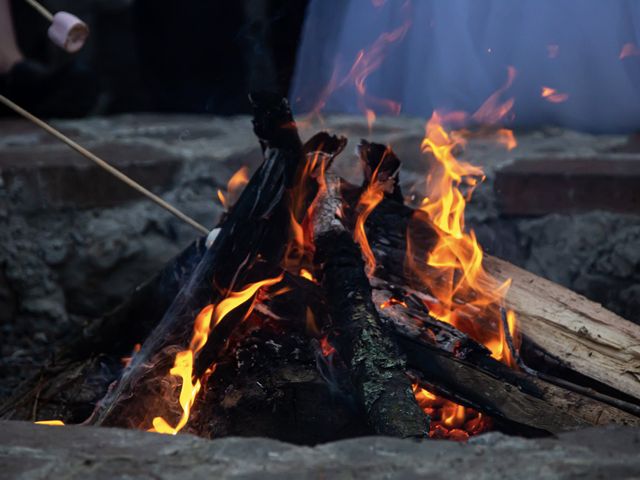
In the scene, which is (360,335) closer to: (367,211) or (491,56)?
(367,211)

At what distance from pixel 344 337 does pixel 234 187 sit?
1.50 m

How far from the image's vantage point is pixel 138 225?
148 inches

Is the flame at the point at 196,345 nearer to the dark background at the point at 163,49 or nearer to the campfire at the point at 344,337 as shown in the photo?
the campfire at the point at 344,337

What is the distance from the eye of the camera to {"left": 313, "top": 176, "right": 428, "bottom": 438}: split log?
6.28 feet

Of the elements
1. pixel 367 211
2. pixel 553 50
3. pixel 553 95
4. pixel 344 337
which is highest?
pixel 553 50

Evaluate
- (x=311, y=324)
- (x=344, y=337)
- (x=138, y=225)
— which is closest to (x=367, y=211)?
(x=311, y=324)

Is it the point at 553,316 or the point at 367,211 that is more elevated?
the point at 367,211

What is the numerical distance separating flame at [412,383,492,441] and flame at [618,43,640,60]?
2403mm

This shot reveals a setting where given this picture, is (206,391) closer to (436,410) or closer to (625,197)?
(436,410)

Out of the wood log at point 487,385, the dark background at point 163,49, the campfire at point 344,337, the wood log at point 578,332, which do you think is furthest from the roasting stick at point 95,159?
the dark background at point 163,49

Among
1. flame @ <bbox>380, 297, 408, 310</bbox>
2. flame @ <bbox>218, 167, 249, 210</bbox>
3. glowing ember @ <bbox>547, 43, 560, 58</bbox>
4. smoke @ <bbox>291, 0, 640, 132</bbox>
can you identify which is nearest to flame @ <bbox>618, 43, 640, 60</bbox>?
smoke @ <bbox>291, 0, 640, 132</bbox>

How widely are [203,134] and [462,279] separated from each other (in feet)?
6.59

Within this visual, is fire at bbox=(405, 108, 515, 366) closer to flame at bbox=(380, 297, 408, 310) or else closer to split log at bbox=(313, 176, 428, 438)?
flame at bbox=(380, 297, 408, 310)

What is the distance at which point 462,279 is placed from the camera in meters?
2.56
